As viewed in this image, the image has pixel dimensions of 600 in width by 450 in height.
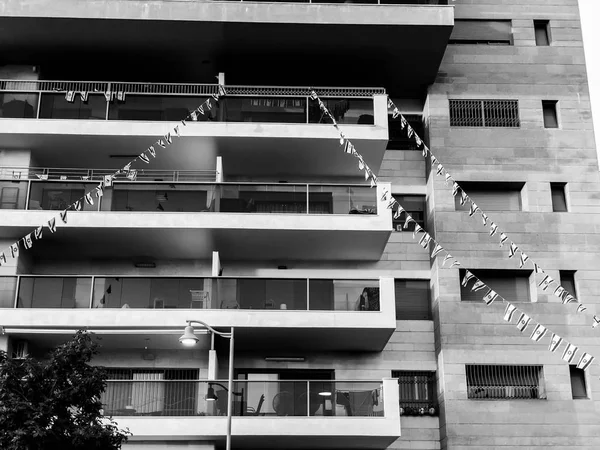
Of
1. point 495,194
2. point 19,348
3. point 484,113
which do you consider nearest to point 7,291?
point 19,348

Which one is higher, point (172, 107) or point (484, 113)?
point (484, 113)

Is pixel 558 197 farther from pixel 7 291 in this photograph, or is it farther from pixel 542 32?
pixel 7 291

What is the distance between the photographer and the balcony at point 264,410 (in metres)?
23.0

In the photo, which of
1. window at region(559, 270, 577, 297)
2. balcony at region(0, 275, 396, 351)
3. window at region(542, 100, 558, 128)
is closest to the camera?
balcony at region(0, 275, 396, 351)

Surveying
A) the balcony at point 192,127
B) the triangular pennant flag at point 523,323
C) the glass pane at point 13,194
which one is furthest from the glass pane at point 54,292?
the triangular pennant flag at point 523,323

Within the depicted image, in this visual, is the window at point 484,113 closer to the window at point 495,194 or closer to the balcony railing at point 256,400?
the window at point 495,194

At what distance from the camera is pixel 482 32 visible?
30203 millimetres

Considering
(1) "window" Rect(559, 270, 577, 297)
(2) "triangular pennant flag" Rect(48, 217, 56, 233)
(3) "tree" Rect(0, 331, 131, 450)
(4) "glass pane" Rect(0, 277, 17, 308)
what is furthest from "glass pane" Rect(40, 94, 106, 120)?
(1) "window" Rect(559, 270, 577, 297)

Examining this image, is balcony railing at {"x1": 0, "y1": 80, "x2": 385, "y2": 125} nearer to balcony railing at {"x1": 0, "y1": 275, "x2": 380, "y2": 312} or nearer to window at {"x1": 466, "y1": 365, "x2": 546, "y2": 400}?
balcony railing at {"x1": 0, "y1": 275, "x2": 380, "y2": 312}

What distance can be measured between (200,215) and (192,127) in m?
2.98

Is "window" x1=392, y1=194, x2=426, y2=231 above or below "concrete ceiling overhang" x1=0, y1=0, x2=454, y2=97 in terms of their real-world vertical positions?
below

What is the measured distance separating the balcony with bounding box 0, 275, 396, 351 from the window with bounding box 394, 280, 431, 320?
2.40 meters

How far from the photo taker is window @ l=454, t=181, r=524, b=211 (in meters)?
28.3

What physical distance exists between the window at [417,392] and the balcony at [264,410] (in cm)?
287
